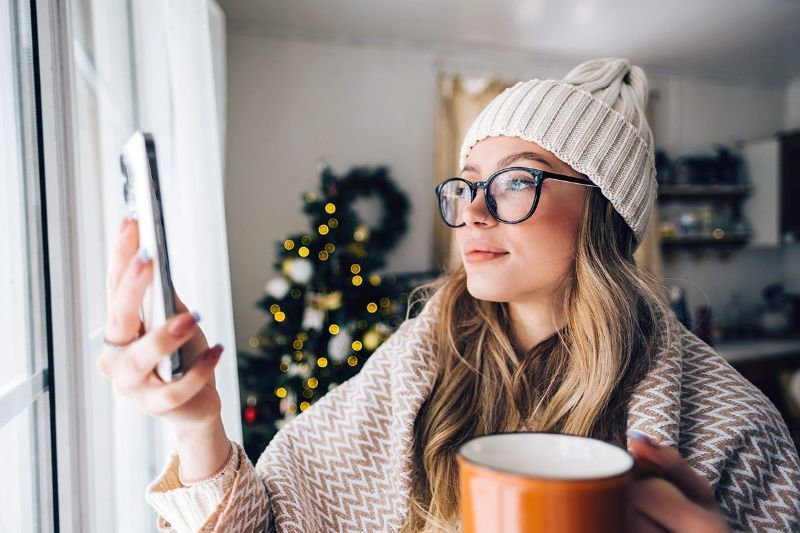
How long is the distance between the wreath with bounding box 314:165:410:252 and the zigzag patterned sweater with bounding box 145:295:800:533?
234 cm

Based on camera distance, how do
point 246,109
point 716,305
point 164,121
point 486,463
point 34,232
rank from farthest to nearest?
point 716,305
point 246,109
point 164,121
point 34,232
point 486,463

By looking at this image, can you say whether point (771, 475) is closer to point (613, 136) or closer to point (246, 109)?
point (613, 136)

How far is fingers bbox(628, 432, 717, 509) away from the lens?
0.35m

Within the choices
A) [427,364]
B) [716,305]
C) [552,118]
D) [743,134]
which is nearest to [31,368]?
[427,364]

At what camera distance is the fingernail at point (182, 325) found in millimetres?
413

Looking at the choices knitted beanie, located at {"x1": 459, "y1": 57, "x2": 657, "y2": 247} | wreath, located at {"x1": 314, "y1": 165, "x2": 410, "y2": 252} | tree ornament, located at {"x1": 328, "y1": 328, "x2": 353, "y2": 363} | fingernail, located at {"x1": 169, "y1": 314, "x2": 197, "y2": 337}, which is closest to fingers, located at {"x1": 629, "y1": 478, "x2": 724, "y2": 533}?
fingernail, located at {"x1": 169, "y1": 314, "x2": 197, "y2": 337}

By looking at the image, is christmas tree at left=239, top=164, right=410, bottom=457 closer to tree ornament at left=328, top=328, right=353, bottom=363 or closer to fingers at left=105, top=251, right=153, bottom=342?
tree ornament at left=328, top=328, right=353, bottom=363

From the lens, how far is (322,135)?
3330 mm

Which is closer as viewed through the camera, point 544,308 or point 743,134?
point 544,308

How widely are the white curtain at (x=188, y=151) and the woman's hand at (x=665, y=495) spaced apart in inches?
44.5

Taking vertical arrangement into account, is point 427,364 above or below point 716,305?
above

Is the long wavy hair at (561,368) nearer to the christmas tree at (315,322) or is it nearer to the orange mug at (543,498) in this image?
the orange mug at (543,498)

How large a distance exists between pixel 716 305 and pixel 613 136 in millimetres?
4289

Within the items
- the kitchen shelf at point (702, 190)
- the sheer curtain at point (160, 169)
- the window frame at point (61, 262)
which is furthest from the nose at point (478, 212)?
the kitchen shelf at point (702, 190)
